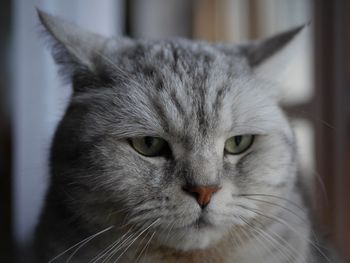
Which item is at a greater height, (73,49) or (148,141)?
(73,49)

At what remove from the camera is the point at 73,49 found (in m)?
0.90

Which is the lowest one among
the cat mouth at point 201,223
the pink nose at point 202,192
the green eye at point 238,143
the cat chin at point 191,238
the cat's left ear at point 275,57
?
the cat chin at point 191,238

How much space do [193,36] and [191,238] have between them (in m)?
1.85

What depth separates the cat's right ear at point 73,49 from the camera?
2.89 ft

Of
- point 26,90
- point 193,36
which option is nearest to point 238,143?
point 26,90

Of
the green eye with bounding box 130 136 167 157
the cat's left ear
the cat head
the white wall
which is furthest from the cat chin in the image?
the white wall

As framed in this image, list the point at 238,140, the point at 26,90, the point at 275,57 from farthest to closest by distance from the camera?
1. the point at 26,90
2. the point at 275,57
3. the point at 238,140

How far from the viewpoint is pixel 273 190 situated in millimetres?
913

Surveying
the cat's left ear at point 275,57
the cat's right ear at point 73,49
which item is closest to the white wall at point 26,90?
the cat's right ear at point 73,49

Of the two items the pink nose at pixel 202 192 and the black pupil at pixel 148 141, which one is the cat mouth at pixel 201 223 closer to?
the pink nose at pixel 202 192

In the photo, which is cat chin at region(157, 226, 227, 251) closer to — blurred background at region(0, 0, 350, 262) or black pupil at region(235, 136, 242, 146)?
black pupil at region(235, 136, 242, 146)

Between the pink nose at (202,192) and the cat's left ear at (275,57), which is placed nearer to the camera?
the pink nose at (202,192)

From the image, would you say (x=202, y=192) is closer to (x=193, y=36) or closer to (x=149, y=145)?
(x=149, y=145)

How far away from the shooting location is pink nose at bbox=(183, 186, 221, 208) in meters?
0.77
